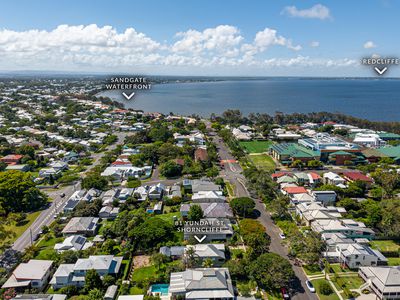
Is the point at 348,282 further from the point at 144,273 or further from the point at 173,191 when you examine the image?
the point at 173,191

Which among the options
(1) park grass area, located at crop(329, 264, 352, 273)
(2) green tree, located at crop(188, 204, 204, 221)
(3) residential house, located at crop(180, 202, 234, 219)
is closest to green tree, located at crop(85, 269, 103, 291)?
(2) green tree, located at crop(188, 204, 204, 221)

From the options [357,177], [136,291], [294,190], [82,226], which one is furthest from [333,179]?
[82,226]

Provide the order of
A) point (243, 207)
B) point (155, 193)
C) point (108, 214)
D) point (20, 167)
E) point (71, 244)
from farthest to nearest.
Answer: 1. point (20, 167)
2. point (155, 193)
3. point (108, 214)
4. point (243, 207)
5. point (71, 244)

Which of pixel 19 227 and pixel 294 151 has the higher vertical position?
pixel 294 151

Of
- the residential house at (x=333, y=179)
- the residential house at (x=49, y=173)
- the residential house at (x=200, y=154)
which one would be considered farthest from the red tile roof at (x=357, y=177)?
the residential house at (x=49, y=173)

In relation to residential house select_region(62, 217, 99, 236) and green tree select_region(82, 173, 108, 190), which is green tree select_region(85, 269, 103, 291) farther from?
green tree select_region(82, 173, 108, 190)

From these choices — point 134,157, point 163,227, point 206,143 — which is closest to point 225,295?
point 163,227

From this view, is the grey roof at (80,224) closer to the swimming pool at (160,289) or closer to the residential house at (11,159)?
the swimming pool at (160,289)
